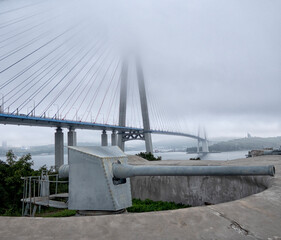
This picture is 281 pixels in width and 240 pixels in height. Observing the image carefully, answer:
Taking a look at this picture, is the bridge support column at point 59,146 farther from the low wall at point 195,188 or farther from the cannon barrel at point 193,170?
the cannon barrel at point 193,170

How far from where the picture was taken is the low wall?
5466 mm

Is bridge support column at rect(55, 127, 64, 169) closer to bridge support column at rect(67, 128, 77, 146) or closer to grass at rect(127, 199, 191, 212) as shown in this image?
bridge support column at rect(67, 128, 77, 146)

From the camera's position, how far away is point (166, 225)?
207 cm

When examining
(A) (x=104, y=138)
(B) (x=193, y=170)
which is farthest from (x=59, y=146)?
(B) (x=193, y=170)

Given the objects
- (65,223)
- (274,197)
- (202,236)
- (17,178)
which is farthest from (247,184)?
(17,178)

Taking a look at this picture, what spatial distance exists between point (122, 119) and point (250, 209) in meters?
29.6

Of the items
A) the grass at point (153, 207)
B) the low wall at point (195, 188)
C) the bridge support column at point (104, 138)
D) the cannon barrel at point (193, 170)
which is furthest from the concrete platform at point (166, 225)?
the bridge support column at point (104, 138)

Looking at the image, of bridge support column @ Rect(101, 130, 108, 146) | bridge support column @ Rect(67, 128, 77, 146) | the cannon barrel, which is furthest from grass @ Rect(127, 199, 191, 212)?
bridge support column @ Rect(101, 130, 108, 146)

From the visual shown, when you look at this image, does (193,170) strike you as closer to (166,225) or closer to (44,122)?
(166,225)

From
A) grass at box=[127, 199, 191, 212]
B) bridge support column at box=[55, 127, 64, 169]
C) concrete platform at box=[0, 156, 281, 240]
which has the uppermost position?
bridge support column at box=[55, 127, 64, 169]

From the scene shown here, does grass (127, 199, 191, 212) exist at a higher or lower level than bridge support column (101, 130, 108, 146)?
lower

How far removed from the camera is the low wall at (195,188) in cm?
547

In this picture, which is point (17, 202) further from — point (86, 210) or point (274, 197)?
point (274, 197)

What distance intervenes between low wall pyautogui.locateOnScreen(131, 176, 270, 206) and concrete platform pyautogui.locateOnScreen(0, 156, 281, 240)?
2704 mm
